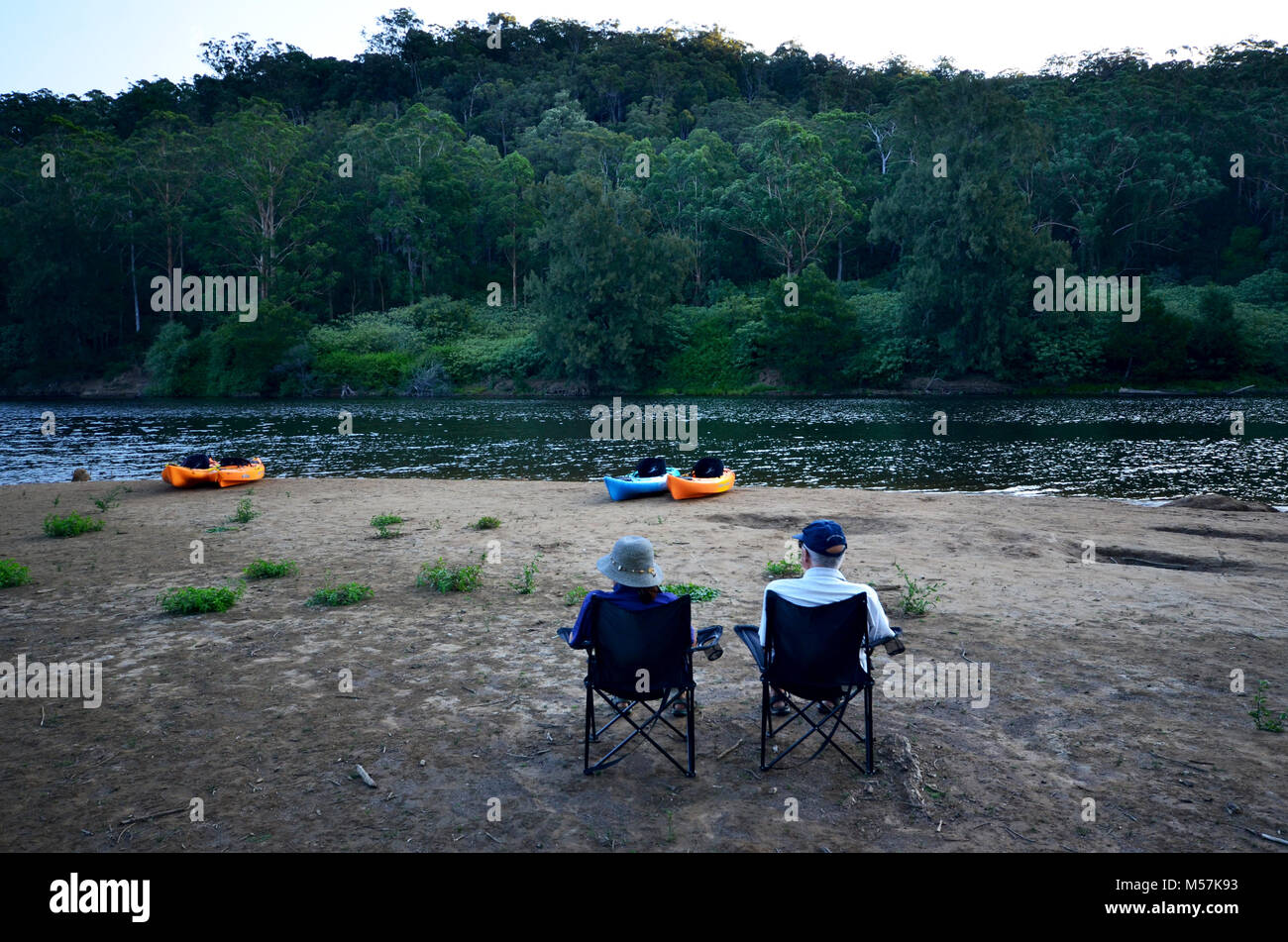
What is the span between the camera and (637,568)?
5414mm

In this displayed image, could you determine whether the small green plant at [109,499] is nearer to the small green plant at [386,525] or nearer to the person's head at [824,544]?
the small green plant at [386,525]

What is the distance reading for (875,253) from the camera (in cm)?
8150

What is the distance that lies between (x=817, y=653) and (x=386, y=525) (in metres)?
10.6

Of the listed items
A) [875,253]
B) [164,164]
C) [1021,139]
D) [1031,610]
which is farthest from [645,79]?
[1031,610]

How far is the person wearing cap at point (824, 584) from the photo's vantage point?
5.36m

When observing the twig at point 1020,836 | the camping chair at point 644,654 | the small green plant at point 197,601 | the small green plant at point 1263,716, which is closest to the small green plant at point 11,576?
the small green plant at point 197,601

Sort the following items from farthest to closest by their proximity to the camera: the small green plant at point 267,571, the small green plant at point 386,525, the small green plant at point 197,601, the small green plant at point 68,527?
the small green plant at point 68,527 → the small green plant at point 386,525 → the small green plant at point 267,571 → the small green plant at point 197,601

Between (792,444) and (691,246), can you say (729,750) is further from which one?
(691,246)

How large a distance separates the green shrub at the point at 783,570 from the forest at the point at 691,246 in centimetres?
5177

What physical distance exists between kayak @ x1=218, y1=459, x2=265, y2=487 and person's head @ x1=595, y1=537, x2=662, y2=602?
63.2 ft

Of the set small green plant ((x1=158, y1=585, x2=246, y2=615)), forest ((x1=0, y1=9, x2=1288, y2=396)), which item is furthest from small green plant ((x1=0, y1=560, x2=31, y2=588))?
forest ((x1=0, y1=9, x2=1288, y2=396))

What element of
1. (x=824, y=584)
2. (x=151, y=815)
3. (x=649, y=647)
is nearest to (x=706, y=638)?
(x=649, y=647)

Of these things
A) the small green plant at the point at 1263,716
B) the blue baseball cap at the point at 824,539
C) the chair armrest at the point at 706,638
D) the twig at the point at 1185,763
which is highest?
the blue baseball cap at the point at 824,539
